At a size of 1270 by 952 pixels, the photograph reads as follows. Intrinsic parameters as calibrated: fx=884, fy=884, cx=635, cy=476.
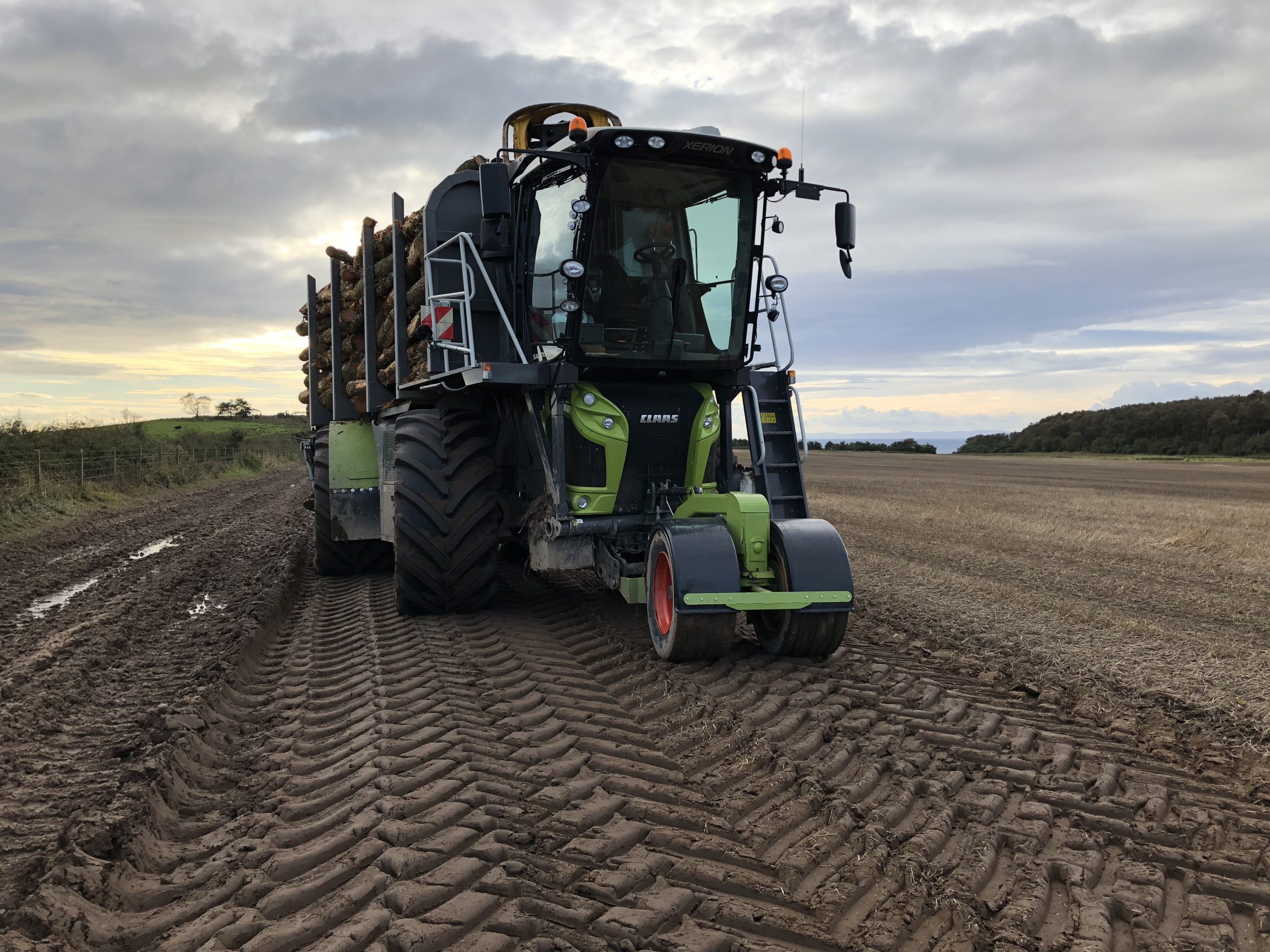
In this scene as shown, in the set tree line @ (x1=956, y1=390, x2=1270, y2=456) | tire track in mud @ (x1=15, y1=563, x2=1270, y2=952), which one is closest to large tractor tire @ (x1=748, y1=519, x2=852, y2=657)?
tire track in mud @ (x1=15, y1=563, x2=1270, y2=952)

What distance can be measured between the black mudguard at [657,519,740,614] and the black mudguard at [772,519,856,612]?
14.8 inches

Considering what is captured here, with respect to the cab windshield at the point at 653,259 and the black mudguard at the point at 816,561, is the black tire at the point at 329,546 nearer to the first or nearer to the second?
the cab windshield at the point at 653,259

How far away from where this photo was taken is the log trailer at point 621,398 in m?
5.56

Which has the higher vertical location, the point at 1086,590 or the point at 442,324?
the point at 442,324

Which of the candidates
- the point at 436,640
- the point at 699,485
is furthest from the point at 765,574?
the point at 436,640

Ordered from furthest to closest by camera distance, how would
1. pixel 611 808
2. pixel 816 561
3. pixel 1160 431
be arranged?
1. pixel 1160 431
2. pixel 816 561
3. pixel 611 808

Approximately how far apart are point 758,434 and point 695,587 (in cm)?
203

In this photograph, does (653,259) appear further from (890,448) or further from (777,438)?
(890,448)

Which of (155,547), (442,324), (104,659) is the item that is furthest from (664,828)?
(155,547)

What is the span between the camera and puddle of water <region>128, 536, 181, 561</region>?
36.0 feet

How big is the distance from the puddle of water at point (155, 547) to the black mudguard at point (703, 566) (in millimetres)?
8169

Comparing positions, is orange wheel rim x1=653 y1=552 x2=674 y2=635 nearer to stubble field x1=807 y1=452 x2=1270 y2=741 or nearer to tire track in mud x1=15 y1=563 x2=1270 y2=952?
tire track in mud x1=15 y1=563 x2=1270 y2=952

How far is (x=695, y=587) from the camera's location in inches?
206

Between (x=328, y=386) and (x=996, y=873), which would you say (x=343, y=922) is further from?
(x=328, y=386)
